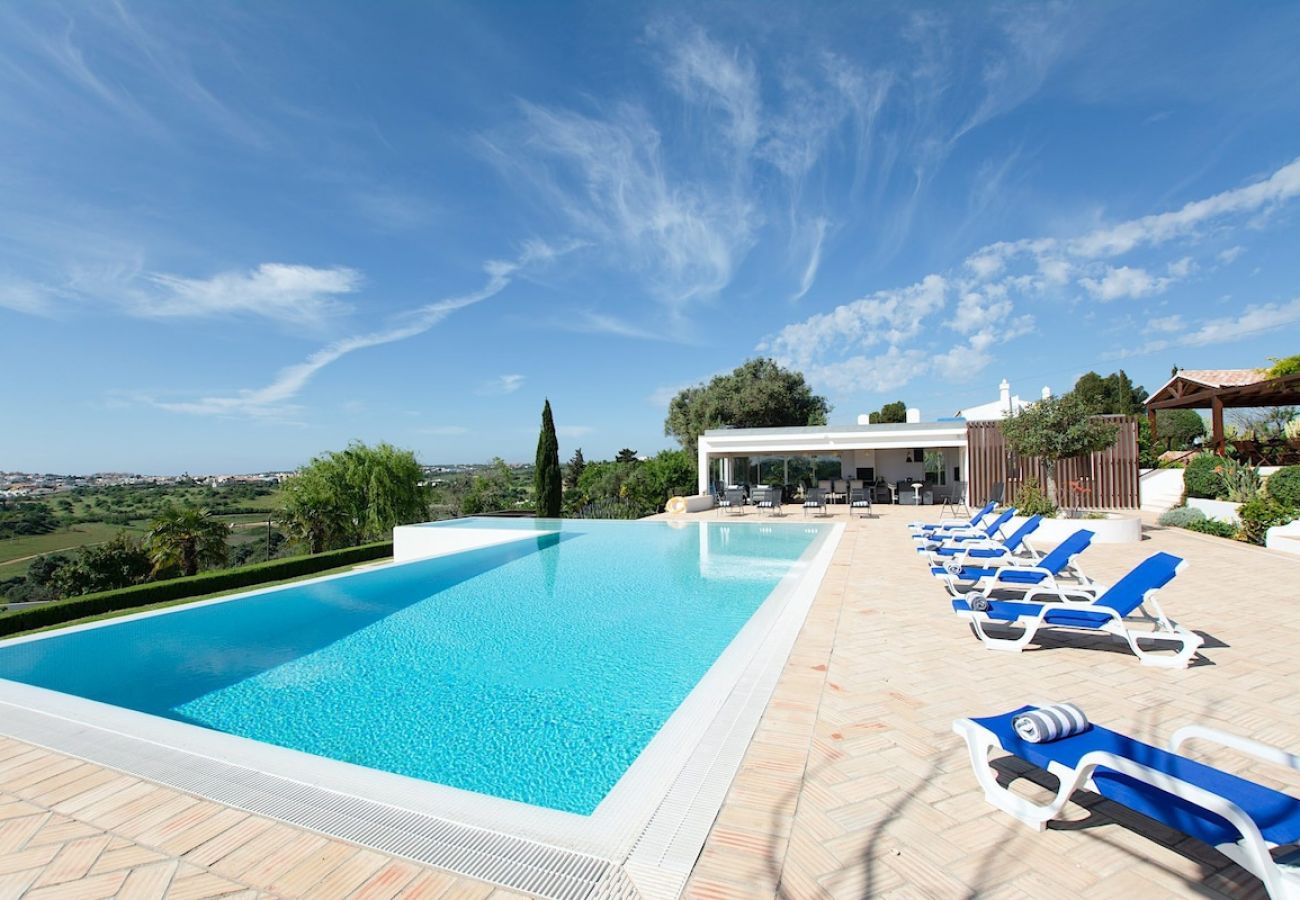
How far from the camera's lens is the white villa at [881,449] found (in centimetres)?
1978

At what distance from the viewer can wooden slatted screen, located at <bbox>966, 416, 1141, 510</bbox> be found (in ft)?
60.4

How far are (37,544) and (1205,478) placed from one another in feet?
162

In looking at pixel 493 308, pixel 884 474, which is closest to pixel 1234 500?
pixel 884 474

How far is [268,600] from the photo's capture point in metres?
8.69

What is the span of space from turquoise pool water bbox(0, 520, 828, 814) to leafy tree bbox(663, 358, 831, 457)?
79.0ft

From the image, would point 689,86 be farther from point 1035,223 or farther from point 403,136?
point 1035,223

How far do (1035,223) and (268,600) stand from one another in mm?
21407

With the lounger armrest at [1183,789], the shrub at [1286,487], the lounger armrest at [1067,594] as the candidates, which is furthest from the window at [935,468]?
the lounger armrest at [1183,789]

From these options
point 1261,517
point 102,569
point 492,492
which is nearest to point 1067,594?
point 1261,517

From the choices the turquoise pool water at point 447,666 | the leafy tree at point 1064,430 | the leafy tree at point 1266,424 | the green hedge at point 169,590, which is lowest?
the green hedge at point 169,590

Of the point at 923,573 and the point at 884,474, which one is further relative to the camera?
the point at 884,474

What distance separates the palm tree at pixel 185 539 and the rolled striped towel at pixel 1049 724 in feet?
70.2

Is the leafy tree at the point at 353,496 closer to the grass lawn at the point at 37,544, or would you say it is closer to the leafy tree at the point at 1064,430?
the grass lawn at the point at 37,544

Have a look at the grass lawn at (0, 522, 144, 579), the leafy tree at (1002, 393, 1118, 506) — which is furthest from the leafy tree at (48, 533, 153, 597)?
the leafy tree at (1002, 393, 1118, 506)
